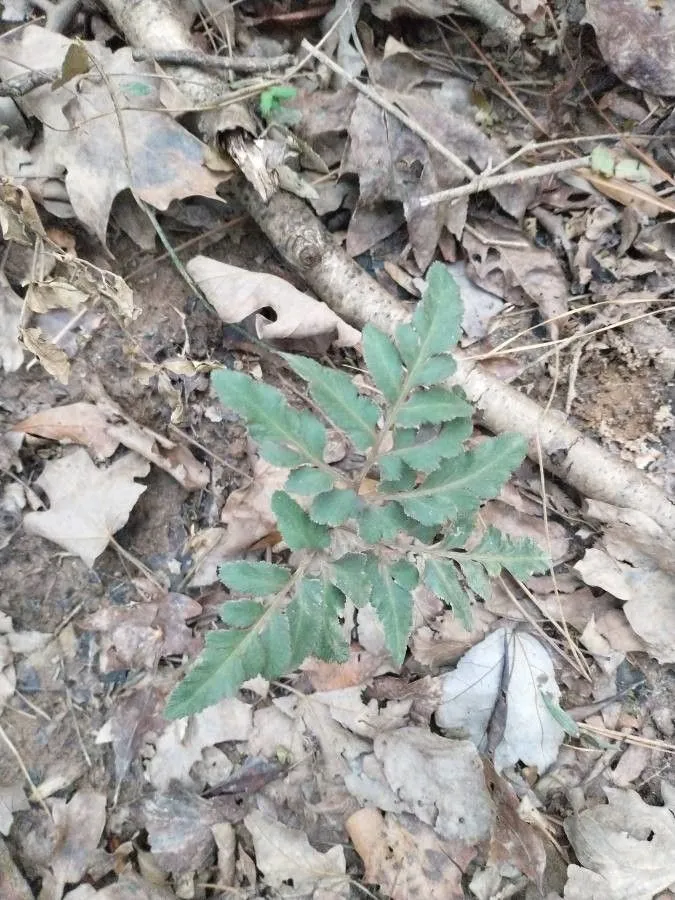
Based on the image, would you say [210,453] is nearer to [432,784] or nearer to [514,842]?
[432,784]

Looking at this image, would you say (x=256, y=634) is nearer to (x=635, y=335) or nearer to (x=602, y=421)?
(x=602, y=421)

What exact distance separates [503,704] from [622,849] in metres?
0.47

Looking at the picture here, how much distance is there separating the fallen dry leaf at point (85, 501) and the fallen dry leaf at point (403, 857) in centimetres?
111

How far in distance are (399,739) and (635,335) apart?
60.9 inches

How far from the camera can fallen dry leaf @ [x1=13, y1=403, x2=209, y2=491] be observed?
79.0 inches

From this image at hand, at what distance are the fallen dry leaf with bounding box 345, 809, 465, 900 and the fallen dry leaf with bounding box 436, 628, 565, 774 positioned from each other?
0.92ft

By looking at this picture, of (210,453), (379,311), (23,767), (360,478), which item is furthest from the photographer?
(379,311)

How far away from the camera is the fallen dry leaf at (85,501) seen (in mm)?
1977

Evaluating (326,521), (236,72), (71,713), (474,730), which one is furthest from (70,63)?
(474,730)

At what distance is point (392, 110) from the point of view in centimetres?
226

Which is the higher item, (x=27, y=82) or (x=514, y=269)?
(x=27, y=82)

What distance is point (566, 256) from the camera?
2432 mm

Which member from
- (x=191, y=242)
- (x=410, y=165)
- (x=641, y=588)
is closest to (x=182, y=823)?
(x=641, y=588)

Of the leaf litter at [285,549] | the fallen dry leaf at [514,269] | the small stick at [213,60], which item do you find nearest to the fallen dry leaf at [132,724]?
the leaf litter at [285,549]
